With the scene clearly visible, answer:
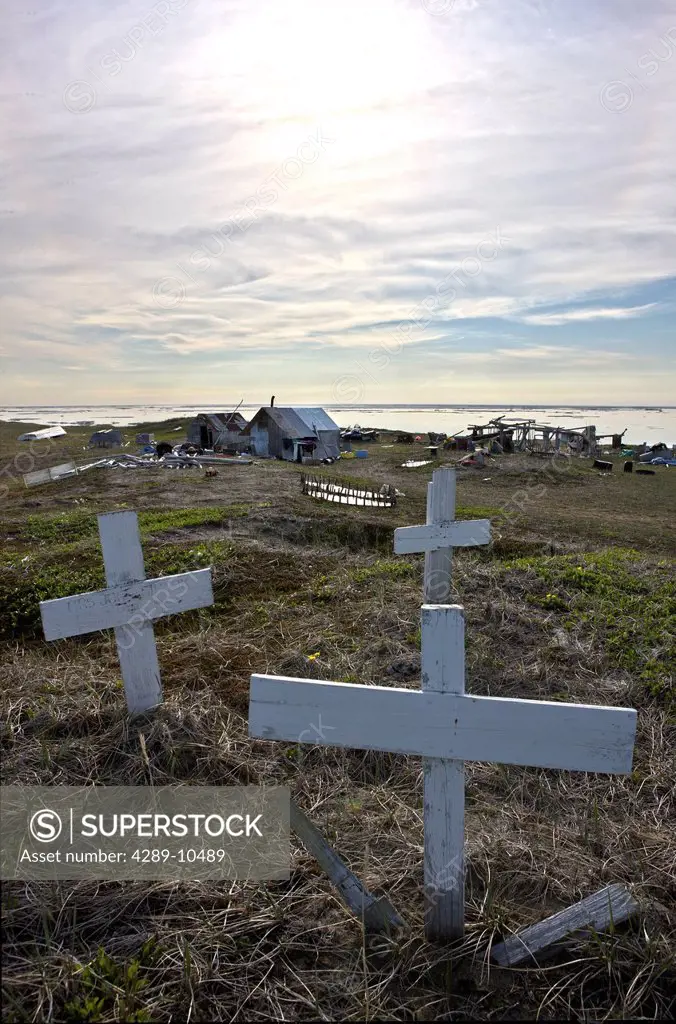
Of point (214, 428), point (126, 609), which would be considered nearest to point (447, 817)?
point (126, 609)

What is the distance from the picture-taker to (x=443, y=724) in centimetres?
216

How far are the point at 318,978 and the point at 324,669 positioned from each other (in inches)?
103

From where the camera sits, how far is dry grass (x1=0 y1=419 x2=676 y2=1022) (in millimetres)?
2102

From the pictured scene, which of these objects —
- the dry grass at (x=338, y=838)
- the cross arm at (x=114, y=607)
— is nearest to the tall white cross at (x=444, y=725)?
the dry grass at (x=338, y=838)

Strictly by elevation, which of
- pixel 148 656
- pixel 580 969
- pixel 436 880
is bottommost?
pixel 580 969

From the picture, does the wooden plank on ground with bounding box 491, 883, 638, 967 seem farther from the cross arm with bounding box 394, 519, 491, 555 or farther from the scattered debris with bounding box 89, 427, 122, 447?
the scattered debris with bounding box 89, 427, 122, 447

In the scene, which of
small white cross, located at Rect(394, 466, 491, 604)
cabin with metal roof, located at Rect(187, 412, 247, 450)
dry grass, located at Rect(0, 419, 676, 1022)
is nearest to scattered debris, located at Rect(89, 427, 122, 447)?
cabin with metal roof, located at Rect(187, 412, 247, 450)

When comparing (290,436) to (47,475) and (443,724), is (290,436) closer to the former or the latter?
(47,475)

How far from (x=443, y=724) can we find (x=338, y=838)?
117cm

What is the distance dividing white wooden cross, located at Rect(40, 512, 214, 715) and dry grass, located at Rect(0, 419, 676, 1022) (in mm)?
264

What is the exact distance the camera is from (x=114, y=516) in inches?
149

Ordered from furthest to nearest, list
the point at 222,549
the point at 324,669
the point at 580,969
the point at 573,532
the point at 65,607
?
the point at 573,532 → the point at 222,549 → the point at 324,669 → the point at 65,607 → the point at 580,969

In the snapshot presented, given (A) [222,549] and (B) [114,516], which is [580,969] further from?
(A) [222,549]

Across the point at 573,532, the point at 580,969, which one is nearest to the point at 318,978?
the point at 580,969
